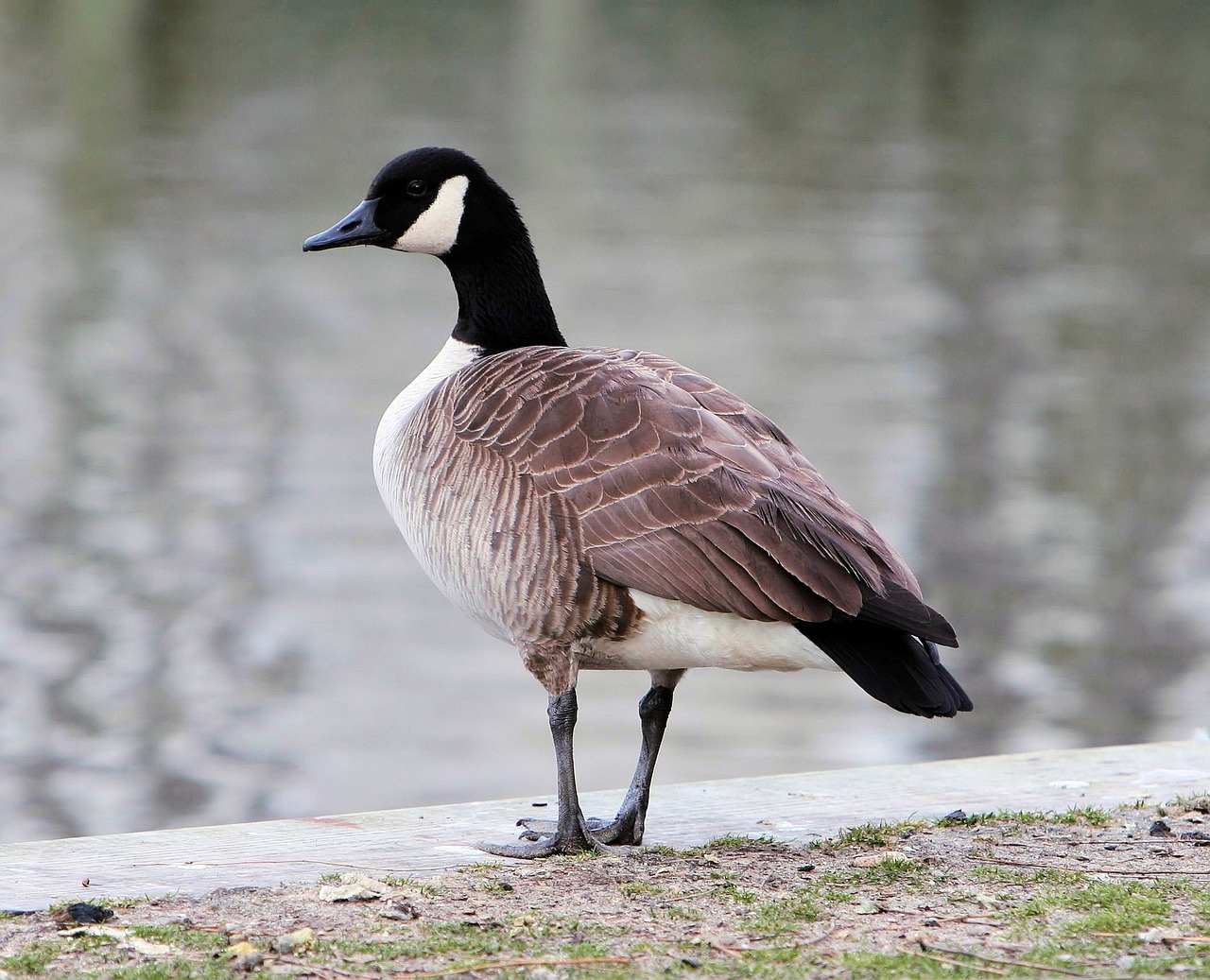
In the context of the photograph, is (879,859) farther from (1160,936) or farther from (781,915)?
(1160,936)

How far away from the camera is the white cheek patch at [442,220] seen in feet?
17.3

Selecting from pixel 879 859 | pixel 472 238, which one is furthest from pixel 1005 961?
pixel 472 238

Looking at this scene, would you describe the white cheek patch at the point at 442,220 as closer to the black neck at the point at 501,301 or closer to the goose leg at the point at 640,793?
the black neck at the point at 501,301

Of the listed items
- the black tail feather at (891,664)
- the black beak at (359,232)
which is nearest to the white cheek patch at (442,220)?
the black beak at (359,232)

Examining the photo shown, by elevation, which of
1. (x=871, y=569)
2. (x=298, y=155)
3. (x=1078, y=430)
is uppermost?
(x=298, y=155)

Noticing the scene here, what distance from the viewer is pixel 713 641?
4148 millimetres

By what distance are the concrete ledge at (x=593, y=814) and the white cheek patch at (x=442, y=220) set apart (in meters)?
1.66

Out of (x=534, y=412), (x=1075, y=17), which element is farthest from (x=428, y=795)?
(x=1075, y=17)

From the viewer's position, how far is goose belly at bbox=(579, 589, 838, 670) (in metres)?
4.09

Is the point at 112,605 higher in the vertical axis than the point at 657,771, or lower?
higher

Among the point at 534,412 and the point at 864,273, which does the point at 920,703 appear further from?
the point at 864,273

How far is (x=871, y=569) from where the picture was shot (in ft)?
13.0

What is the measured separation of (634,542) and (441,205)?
1596 millimetres

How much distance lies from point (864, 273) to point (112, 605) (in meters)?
11.4
